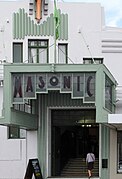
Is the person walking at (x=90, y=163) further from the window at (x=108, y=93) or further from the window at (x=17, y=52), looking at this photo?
the window at (x=17, y=52)

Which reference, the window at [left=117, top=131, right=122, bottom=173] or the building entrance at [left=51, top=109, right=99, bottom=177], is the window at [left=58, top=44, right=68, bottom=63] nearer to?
the building entrance at [left=51, top=109, right=99, bottom=177]

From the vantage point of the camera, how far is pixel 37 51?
3030 centimetres

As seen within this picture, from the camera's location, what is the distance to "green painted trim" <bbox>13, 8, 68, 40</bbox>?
3002 cm

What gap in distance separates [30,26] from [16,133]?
5729 millimetres

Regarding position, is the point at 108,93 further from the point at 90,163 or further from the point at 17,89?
the point at 90,163

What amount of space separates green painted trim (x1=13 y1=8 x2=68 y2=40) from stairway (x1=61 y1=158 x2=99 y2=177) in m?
7.34

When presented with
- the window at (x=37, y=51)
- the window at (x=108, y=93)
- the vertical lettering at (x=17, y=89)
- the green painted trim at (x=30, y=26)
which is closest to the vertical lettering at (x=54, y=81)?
the vertical lettering at (x=17, y=89)

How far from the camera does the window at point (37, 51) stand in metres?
30.2

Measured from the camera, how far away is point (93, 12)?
30281mm

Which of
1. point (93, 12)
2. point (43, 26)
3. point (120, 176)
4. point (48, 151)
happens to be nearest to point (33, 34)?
point (43, 26)

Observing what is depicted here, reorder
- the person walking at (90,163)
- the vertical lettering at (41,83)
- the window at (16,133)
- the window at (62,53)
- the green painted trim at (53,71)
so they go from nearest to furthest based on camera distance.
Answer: the green painted trim at (53,71) < the vertical lettering at (41,83) < the person walking at (90,163) < the window at (16,133) < the window at (62,53)

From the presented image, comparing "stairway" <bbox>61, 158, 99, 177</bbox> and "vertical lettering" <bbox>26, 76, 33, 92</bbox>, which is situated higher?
"vertical lettering" <bbox>26, 76, 33, 92</bbox>

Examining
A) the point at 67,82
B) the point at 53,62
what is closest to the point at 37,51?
the point at 53,62

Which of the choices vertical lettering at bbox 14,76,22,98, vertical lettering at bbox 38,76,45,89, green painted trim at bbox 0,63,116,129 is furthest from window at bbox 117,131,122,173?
vertical lettering at bbox 14,76,22,98
